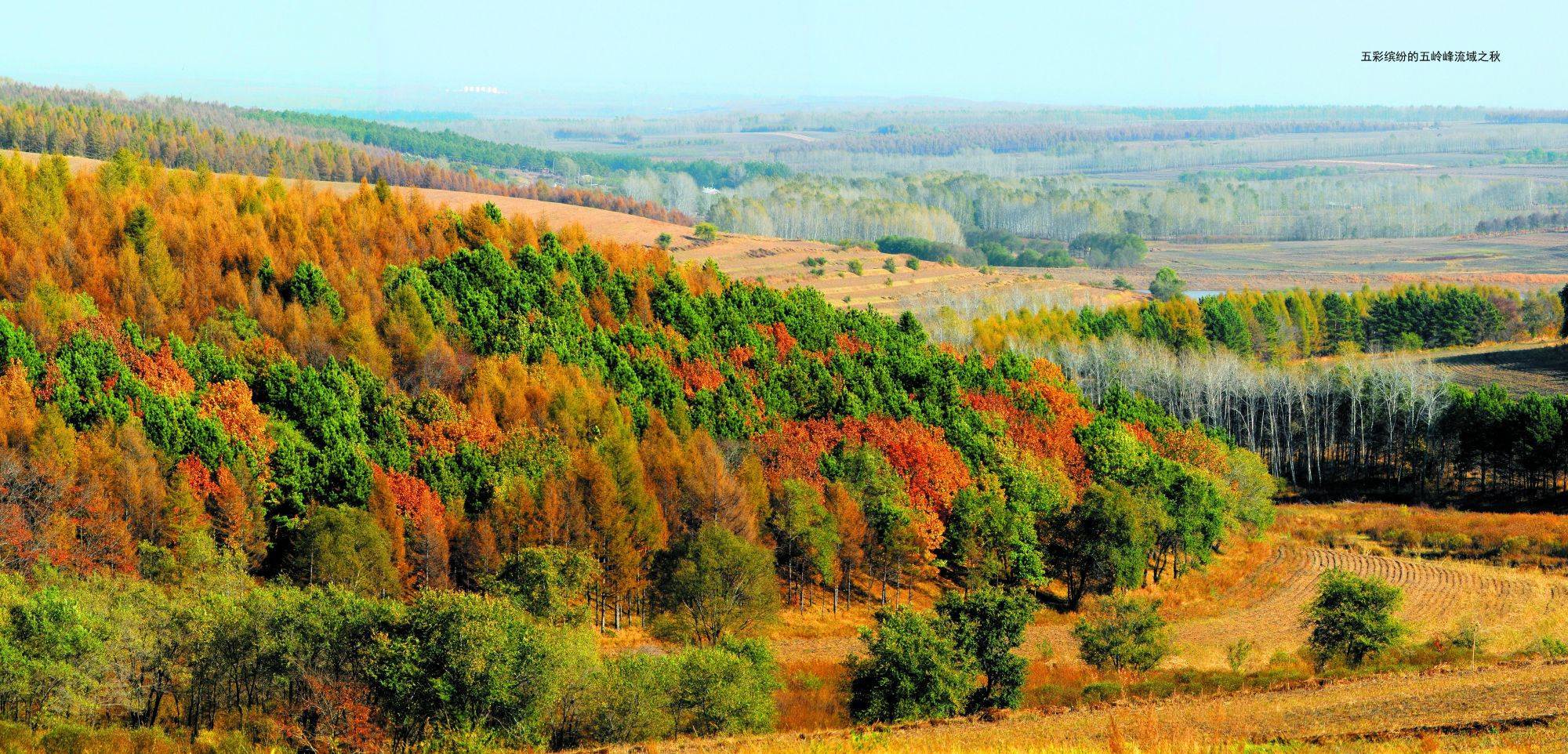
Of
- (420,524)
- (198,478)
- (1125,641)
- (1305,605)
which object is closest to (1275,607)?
(1305,605)

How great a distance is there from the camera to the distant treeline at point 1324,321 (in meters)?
130

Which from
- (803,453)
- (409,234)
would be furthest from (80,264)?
(803,453)

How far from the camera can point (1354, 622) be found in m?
50.8

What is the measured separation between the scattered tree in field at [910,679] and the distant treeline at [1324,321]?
85320 millimetres

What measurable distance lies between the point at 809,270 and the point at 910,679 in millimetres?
128282

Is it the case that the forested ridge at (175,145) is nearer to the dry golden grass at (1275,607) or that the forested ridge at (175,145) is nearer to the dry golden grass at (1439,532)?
the dry golden grass at (1275,607)

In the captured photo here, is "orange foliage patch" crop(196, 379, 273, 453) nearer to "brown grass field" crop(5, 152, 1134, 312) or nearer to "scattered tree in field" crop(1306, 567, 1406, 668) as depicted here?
"scattered tree in field" crop(1306, 567, 1406, 668)

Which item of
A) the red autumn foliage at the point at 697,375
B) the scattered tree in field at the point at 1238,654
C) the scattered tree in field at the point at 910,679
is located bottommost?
the scattered tree in field at the point at 1238,654

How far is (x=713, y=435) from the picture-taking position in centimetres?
7169

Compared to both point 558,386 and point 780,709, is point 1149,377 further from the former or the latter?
point 780,709

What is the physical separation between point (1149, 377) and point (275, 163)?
10490 cm

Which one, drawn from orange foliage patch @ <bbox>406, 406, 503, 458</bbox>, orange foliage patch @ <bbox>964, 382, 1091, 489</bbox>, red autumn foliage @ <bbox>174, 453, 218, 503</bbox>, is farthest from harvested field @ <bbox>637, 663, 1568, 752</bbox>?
orange foliage patch @ <bbox>964, 382, 1091, 489</bbox>

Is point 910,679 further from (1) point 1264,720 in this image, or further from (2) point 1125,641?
(2) point 1125,641

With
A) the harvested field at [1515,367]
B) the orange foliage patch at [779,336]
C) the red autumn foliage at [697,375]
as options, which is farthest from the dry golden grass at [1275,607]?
the harvested field at [1515,367]
